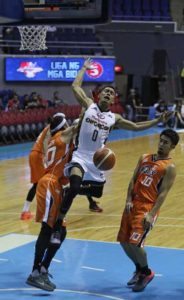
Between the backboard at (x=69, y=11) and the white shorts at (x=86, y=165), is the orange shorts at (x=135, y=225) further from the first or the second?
the backboard at (x=69, y=11)

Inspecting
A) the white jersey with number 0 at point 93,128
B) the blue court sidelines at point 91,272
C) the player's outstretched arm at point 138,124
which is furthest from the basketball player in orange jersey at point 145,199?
the white jersey with number 0 at point 93,128

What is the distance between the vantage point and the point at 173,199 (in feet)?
38.4

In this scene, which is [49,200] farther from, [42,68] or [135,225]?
[42,68]

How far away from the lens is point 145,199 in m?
6.40

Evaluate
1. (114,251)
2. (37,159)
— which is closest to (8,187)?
(37,159)

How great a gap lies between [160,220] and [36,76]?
563 inches

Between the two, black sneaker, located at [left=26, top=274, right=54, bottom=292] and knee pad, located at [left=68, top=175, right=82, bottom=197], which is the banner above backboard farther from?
black sneaker, located at [left=26, top=274, right=54, bottom=292]

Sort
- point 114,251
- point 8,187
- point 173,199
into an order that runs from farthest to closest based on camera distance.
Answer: point 8,187 → point 173,199 → point 114,251

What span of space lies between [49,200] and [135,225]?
87 centimetres

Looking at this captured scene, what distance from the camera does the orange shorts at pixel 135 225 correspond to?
630 centimetres

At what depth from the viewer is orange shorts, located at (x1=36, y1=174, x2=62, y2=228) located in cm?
647

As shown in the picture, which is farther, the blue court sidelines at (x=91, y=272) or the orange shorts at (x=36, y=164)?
the orange shorts at (x=36, y=164)

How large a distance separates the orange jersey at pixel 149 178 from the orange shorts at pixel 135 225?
0.23 ft

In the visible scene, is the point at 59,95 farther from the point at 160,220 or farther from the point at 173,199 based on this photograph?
the point at 160,220
